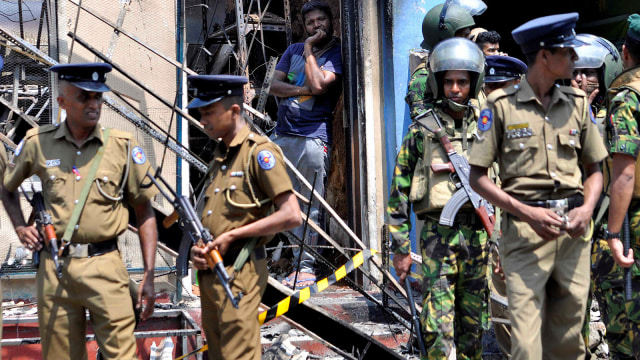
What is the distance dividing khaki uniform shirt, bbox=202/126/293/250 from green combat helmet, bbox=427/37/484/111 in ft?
4.12

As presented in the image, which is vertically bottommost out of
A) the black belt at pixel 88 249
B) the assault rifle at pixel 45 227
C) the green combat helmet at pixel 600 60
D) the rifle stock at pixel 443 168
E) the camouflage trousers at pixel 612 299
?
the camouflage trousers at pixel 612 299

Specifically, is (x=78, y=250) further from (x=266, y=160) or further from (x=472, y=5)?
(x=472, y=5)

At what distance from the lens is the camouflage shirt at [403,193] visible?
4.91 metres

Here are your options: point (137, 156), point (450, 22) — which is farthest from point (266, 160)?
point (450, 22)

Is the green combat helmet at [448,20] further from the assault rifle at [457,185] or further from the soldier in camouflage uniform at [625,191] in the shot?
the soldier in camouflage uniform at [625,191]

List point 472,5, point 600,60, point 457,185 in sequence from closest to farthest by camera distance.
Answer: point 457,185
point 600,60
point 472,5

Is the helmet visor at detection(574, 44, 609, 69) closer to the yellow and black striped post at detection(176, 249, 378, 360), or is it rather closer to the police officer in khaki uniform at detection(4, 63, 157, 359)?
the yellow and black striped post at detection(176, 249, 378, 360)

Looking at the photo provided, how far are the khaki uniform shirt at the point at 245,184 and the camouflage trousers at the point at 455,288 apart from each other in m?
1.10

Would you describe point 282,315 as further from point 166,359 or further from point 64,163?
point 64,163

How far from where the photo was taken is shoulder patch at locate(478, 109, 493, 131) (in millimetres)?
4176

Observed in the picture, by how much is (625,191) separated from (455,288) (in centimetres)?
117

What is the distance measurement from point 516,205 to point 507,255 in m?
0.31

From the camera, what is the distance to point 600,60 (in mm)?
5605

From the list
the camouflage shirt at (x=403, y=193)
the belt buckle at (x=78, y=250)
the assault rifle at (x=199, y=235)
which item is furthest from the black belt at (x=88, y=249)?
the camouflage shirt at (x=403, y=193)
